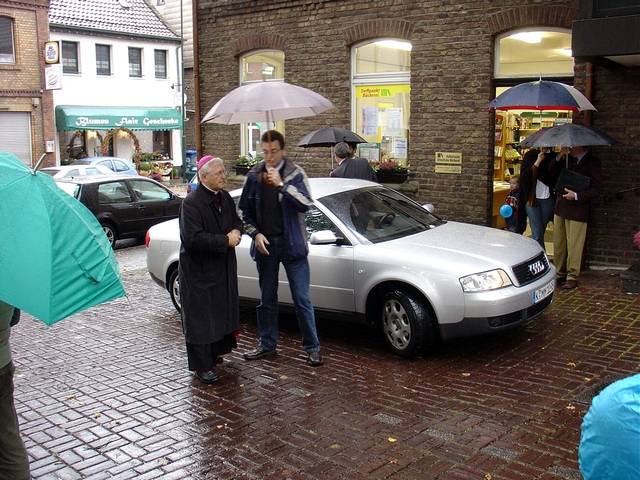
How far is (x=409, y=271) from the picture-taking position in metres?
6.51

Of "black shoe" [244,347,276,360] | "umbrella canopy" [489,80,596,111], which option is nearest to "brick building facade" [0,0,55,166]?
"umbrella canopy" [489,80,596,111]

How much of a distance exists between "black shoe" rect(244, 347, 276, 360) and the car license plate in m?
2.52

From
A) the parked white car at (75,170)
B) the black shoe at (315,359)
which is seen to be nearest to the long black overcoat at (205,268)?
the black shoe at (315,359)

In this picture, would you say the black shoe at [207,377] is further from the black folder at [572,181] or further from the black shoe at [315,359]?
the black folder at [572,181]

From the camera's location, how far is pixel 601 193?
996 cm

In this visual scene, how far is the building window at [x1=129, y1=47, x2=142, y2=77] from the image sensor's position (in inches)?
1451

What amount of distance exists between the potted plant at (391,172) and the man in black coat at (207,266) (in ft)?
20.7

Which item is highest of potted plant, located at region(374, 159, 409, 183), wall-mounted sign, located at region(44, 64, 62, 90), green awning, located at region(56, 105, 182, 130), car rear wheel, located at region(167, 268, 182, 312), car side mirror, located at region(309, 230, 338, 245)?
wall-mounted sign, located at region(44, 64, 62, 90)

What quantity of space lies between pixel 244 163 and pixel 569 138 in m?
7.36

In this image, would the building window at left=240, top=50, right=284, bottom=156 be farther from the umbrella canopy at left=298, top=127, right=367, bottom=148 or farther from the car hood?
the car hood

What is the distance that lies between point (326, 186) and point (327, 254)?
1023 millimetres

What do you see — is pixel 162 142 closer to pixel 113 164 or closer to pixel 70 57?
pixel 70 57

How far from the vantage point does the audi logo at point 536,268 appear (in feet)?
22.2

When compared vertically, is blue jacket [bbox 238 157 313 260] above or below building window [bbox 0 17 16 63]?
below
